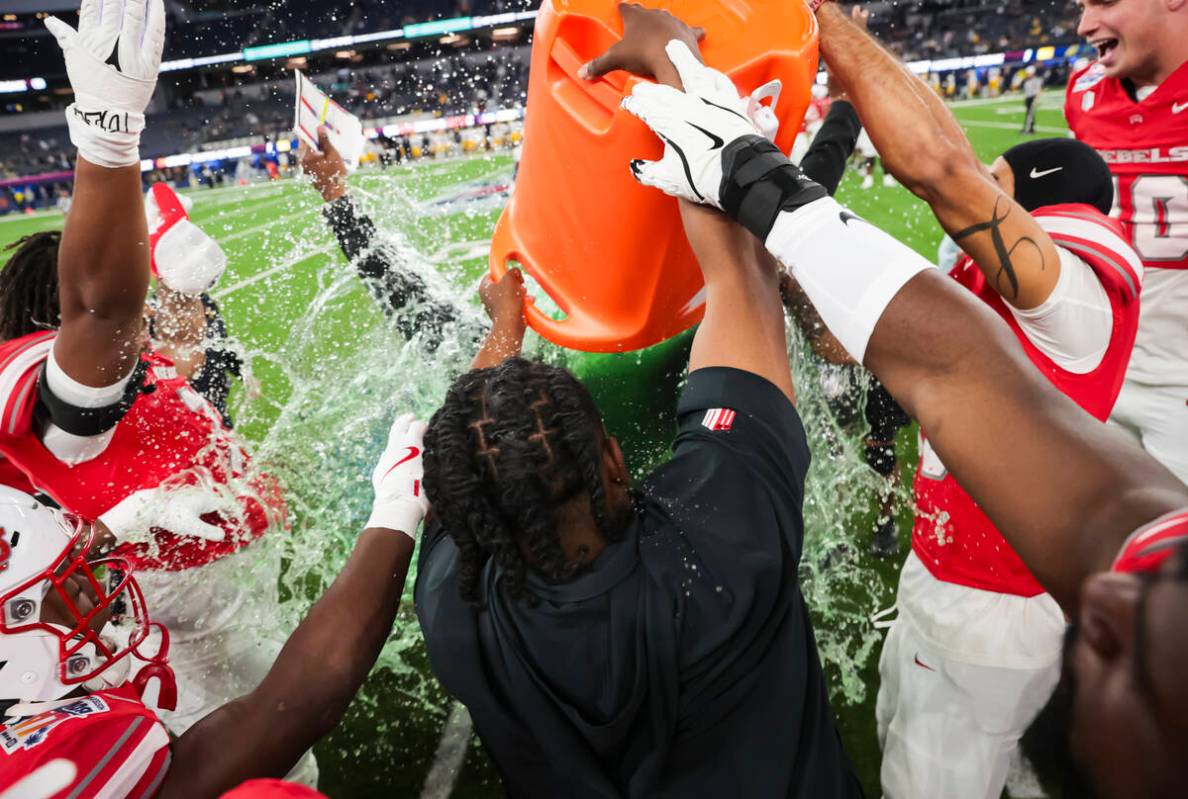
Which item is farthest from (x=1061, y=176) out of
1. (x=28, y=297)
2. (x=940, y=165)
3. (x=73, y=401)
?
(x=28, y=297)

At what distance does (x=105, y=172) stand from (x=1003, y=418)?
169cm

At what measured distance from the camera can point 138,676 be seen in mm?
1606

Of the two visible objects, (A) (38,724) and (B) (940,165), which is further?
(B) (940,165)

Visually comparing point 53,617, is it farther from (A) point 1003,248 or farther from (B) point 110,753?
(A) point 1003,248

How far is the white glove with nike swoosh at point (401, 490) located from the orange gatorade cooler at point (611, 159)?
1.45 ft

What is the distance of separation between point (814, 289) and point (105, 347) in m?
1.55

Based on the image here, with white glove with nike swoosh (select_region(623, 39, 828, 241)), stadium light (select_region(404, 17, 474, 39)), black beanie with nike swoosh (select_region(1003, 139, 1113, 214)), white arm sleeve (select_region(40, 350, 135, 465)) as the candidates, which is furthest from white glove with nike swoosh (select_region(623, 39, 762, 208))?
stadium light (select_region(404, 17, 474, 39))

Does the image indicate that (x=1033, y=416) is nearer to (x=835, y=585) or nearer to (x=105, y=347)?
(x=105, y=347)

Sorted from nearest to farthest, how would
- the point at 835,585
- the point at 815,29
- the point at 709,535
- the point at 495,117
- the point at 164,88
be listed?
the point at 709,535 < the point at 815,29 < the point at 835,585 < the point at 495,117 < the point at 164,88

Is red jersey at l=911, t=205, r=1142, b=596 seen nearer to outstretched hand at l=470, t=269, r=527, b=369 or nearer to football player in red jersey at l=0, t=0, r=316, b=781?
outstretched hand at l=470, t=269, r=527, b=369

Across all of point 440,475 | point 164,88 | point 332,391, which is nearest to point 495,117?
point 164,88

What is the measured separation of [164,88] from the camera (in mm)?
35406

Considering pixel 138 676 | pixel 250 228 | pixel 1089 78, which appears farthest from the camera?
pixel 250 228

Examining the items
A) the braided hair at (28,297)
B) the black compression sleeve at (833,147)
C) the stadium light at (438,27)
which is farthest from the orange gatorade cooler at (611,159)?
the stadium light at (438,27)
